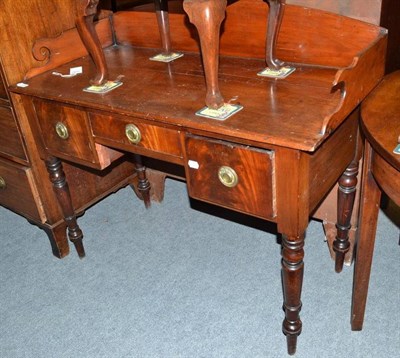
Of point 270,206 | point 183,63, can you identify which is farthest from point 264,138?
point 183,63

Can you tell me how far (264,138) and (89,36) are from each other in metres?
0.76

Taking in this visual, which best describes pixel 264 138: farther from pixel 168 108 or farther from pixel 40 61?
pixel 40 61

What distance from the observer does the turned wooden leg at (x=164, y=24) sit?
73.6 inches

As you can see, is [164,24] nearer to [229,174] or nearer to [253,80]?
[253,80]

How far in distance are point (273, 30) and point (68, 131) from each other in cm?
76

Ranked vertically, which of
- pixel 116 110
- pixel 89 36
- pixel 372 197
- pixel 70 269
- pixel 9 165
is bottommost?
pixel 70 269

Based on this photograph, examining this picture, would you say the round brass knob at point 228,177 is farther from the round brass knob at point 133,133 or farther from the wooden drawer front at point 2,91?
the wooden drawer front at point 2,91

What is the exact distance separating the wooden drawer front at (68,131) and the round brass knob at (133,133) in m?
0.18

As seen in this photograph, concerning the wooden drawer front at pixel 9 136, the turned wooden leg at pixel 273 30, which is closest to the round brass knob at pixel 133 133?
the turned wooden leg at pixel 273 30

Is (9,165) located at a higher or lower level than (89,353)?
higher

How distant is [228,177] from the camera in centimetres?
141

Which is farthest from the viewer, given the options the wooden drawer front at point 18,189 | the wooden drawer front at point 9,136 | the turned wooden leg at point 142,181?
the turned wooden leg at point 142,181

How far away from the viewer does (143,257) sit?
7.39ft

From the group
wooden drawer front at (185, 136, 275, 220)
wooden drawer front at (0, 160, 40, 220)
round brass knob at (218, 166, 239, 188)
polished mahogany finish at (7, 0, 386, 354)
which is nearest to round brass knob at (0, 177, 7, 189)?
wooden drawer front at (0, 160, 40, 220)
